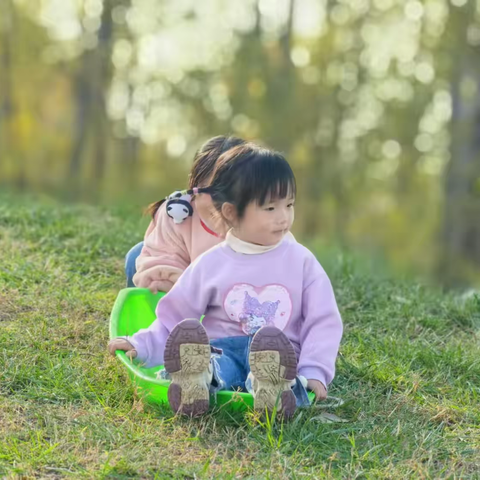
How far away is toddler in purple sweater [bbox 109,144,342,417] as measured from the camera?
2.48 meters

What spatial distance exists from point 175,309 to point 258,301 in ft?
1.05

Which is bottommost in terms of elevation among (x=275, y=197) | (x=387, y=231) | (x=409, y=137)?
(x=387, y=231)

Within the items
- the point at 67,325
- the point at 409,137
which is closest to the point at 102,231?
the point at 67,325

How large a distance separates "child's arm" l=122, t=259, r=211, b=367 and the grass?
16 cm

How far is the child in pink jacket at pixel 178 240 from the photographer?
10.0ft

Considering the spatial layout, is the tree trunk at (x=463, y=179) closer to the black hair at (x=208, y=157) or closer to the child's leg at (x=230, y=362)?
the black hair at (x=208, y=157)

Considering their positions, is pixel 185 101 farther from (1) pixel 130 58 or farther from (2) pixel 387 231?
(2) pixel 387 231

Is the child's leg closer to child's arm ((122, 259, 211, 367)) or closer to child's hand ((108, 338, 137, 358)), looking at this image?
child's arm ((122, 259, 211, 367))

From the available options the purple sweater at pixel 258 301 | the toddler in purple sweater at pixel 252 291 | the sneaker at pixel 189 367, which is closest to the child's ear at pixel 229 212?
the toddler in purple sweater at pixel 252 291

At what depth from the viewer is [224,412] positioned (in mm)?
2340

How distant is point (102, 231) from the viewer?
16.5ft

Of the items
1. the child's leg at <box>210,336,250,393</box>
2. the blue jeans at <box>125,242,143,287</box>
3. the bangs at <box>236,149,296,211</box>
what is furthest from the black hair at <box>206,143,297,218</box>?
the blue jeans at <box>125,242,143,287</box>

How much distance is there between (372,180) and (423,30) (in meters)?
3.54

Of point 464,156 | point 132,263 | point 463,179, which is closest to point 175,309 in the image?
point 132,263
